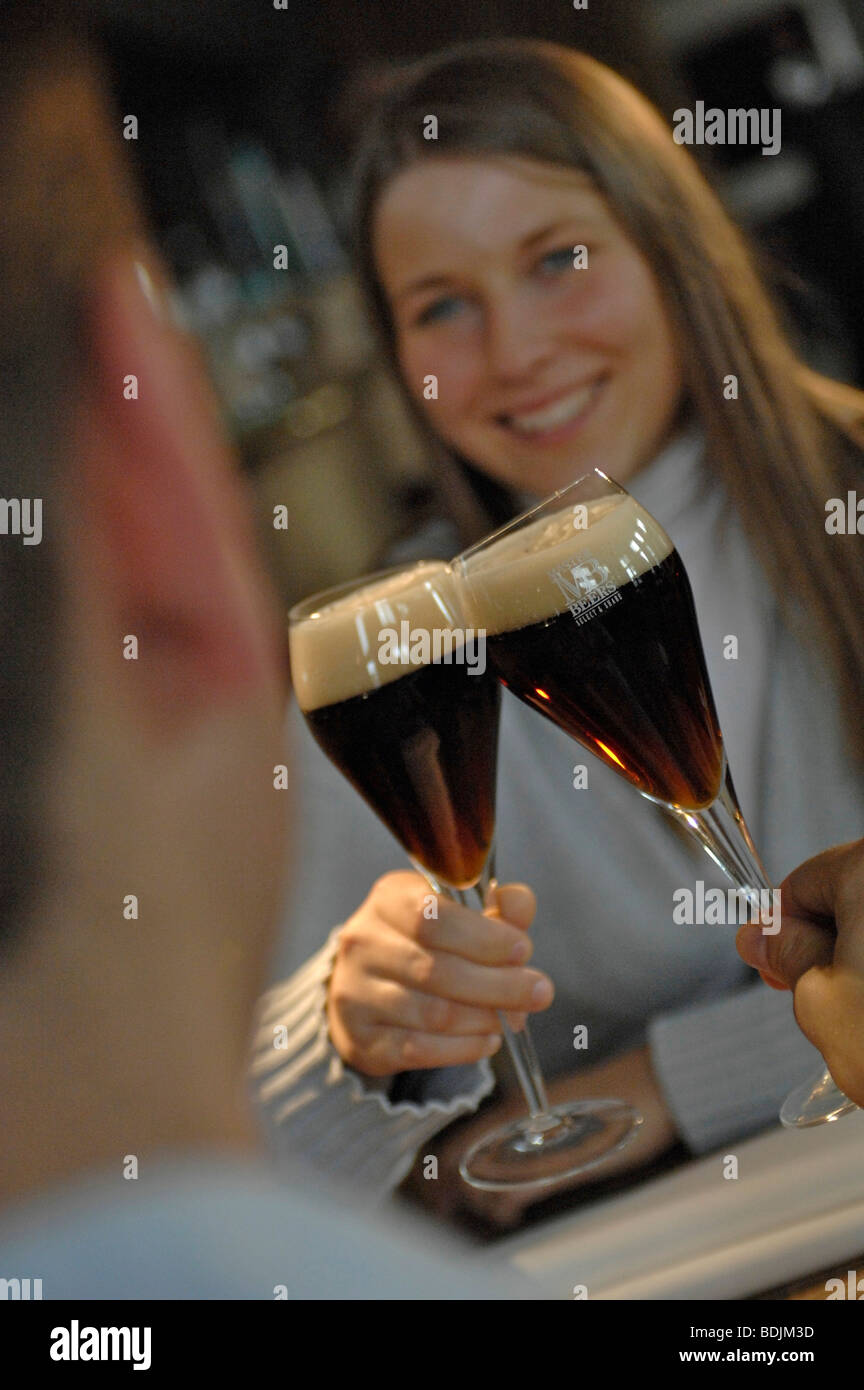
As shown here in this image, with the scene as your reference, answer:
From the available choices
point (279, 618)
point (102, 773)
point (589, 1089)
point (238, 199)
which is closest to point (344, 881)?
point (279, 618)

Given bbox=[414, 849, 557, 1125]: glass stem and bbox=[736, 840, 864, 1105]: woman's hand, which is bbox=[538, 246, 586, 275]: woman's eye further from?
bbox=[736, 840, 864, 1105]: woman's hand

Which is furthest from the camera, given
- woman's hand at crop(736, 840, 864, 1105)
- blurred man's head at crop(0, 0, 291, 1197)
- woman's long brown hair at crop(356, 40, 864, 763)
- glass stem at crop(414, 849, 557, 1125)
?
woman's long brown hair at crop(356, 40, 864, 763)

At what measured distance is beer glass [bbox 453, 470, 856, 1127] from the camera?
56 cm

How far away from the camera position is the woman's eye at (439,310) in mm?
1215

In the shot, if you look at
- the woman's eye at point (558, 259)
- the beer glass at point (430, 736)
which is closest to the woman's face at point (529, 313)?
the woman's eye at point (558, 259)

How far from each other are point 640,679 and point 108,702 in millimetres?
329

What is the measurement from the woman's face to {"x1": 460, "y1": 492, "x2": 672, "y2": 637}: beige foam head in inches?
26.4

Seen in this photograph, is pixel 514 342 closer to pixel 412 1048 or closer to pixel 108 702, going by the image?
pixel 412 1048

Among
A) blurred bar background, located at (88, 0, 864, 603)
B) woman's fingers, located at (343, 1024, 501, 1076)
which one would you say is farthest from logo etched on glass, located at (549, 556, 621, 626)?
blurred bar background, located at (88, 0, 864, 603)

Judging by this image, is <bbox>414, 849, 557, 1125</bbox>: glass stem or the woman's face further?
the woman's face

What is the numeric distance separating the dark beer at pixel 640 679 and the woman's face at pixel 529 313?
69 cm

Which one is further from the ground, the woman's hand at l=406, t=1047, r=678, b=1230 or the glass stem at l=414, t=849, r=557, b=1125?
the glass stem at l=414, t=849, r=557, b=1125

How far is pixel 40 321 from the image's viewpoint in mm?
313

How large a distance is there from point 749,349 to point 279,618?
0.62m
